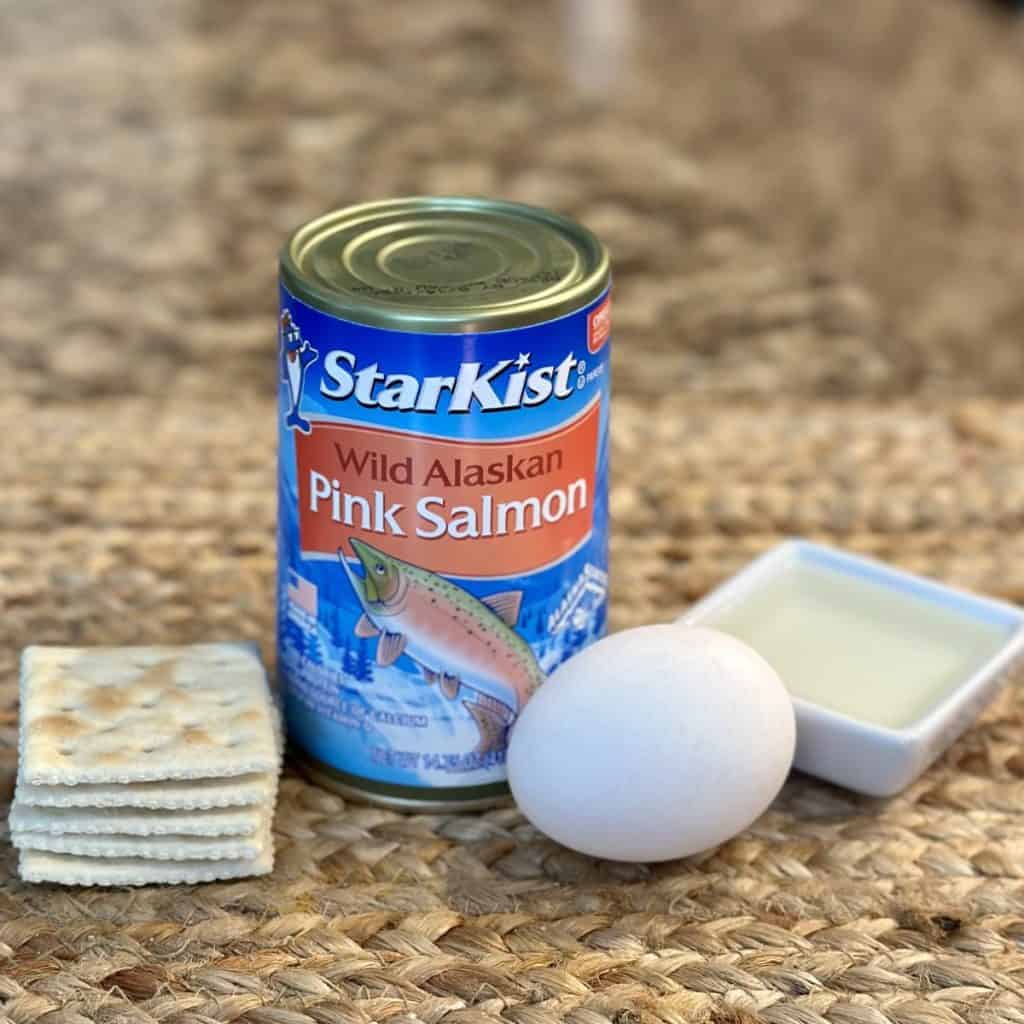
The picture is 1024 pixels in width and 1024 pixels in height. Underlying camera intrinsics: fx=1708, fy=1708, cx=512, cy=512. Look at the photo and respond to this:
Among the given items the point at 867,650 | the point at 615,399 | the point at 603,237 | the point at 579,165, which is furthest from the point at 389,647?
the point at 579,165

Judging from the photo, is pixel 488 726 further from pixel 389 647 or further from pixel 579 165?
pixel 579 165

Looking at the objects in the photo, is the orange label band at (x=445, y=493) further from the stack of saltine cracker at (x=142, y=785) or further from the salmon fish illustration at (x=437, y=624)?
the stack of saltine cracker at (x=142, y=785)

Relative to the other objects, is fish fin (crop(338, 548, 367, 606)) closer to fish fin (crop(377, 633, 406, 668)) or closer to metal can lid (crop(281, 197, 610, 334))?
fish fin (crop(377, 633, 406, 668))

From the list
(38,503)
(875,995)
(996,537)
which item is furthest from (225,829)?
(996,537)

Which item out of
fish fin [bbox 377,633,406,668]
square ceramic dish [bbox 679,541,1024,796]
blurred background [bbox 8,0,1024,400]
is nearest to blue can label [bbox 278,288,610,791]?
fish fin [bbox 377,633,406,668]

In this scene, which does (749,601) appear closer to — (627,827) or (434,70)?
(627,827)
